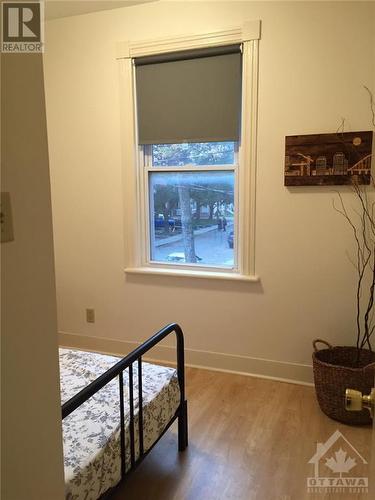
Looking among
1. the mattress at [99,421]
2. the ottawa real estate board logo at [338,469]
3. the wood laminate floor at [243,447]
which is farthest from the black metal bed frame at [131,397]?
the ottawa real estate board logo at [338,469]

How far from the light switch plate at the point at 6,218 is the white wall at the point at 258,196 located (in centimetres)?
221

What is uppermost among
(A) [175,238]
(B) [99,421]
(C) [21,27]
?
(C) [21,27]

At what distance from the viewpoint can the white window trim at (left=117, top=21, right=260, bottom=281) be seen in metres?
2.65

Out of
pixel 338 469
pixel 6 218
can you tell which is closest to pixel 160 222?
pixel 338 469

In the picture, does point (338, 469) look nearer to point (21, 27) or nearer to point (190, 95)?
point (21, 27)

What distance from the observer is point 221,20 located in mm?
2666

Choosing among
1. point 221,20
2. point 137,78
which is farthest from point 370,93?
point 137,78

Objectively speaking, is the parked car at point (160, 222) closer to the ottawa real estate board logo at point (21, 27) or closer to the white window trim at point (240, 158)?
the white window trim at point (240, 158)

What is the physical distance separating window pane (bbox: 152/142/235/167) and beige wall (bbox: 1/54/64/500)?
219 cm

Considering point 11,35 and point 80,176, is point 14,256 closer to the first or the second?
point 11,35

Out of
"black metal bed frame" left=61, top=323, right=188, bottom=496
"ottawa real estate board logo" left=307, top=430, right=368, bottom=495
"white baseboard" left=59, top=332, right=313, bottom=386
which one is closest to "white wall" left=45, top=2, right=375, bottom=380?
"white baseboard" left=59, top=332, right=313, bottom=386

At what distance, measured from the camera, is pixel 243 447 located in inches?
83.5

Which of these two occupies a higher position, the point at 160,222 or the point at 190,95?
the point at 190,95

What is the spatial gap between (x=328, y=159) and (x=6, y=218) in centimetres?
226
